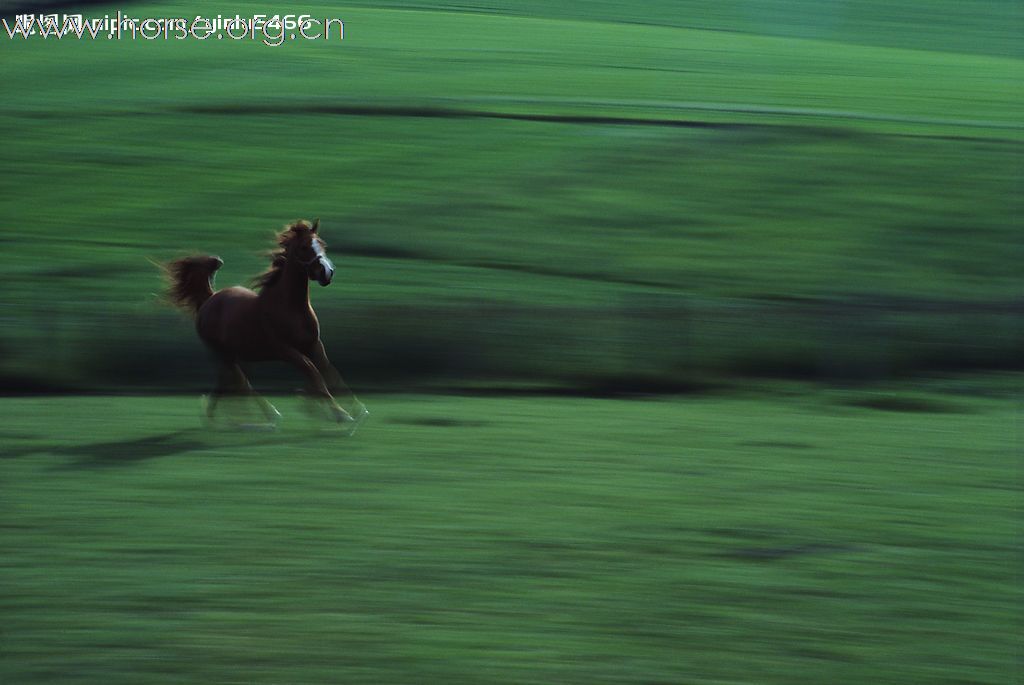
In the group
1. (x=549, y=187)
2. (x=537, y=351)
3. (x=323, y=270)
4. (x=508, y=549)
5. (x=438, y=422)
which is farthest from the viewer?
(x=549, y=187)

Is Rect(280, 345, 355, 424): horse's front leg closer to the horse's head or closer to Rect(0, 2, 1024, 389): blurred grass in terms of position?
the horse's head

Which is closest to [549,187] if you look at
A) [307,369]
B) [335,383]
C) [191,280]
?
[335,383]

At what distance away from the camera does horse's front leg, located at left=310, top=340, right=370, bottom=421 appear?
8.53 meters

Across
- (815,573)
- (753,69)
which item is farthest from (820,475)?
(753,69)

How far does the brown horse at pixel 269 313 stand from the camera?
802 cm

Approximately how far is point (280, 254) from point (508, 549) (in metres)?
2.97

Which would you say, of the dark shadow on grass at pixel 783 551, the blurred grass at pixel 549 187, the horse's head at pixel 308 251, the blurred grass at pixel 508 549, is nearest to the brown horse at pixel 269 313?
the horse's head at pixel 308 251

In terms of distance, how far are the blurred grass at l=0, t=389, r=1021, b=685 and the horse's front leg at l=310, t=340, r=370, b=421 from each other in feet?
0.48

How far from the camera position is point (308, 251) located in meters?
7.94

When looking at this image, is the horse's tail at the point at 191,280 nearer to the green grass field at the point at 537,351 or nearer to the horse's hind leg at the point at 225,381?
the horse's hind leg at the point at 225,381

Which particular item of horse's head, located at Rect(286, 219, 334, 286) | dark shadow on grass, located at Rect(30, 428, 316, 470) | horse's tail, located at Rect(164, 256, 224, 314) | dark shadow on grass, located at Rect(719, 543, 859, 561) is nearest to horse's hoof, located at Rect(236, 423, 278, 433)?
dark shadow on grass, located at Rect(30, 428, 316, 470)

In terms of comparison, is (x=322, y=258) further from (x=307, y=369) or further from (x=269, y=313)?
(x=307, y=369)

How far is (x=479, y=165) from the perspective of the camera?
18.4 m

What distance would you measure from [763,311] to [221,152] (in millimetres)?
10297
